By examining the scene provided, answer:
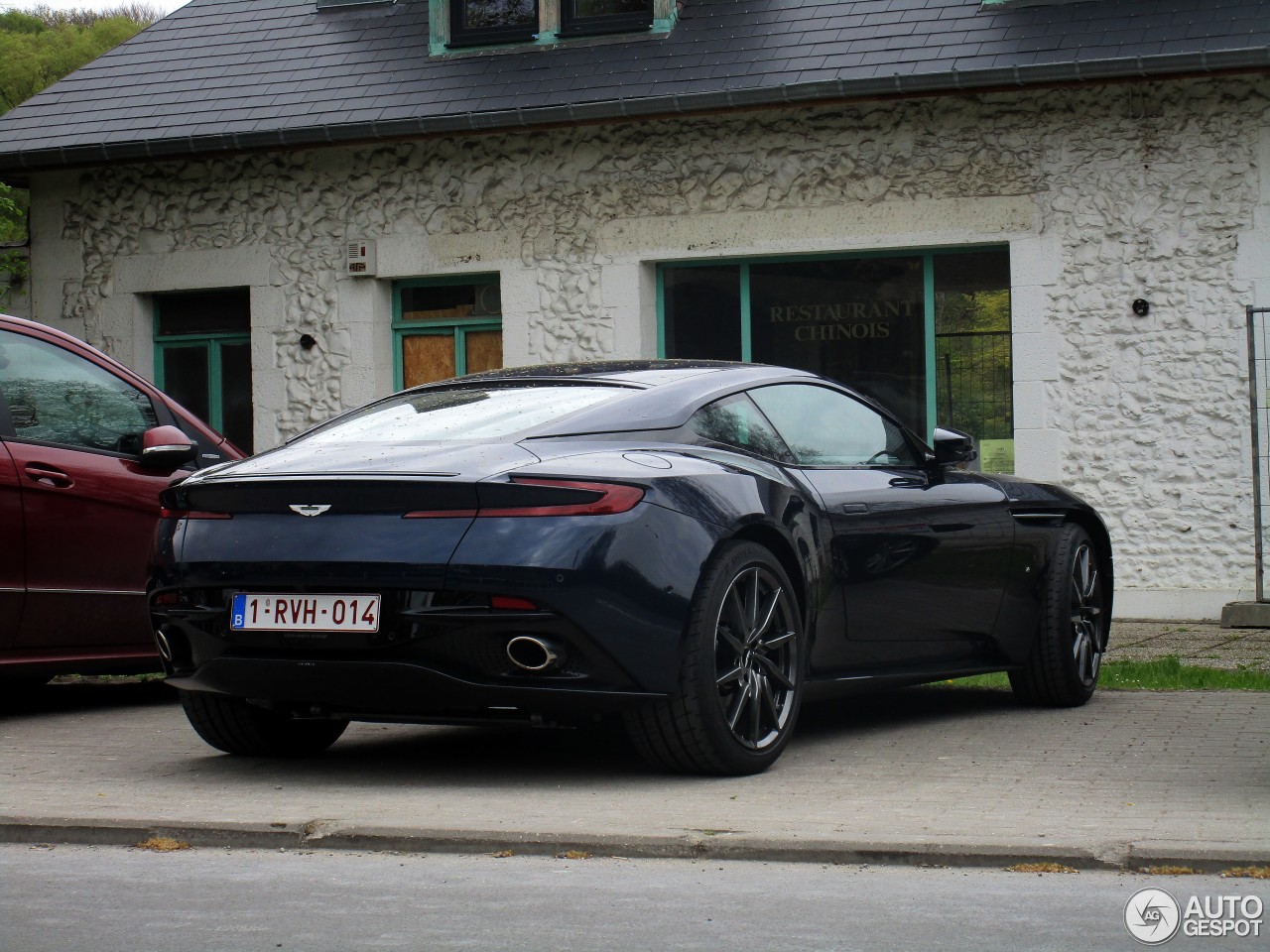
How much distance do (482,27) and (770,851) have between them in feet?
41.2

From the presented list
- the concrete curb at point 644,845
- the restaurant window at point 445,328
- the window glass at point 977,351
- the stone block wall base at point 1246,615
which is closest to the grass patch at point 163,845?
the concrete curb at point 644,845

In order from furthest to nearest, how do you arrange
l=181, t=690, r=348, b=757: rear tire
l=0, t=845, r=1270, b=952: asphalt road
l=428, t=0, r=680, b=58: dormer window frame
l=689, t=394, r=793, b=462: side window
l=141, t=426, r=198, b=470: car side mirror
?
1. l=428, t=0, r=680, b=58: dormer window frame
2. l=141, t=426, r=198, b=470: car side mirror
3. l=181, t=690, r=348, b=757: rear tire
4. l=689, t=394, r=793, b=462: side window
5. l=0, t=845, r=1270, b=952: asphalt road

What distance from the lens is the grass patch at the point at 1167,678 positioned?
8.77 meters

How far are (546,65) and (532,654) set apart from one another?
10722 millimetres

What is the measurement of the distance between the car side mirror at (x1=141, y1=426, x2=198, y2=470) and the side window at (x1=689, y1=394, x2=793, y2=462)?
2.79 metres

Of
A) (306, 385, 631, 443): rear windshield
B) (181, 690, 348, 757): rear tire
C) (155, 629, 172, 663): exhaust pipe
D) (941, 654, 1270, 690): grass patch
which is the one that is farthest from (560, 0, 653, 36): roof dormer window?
(155, 629, 172, 663): exhaust pipe

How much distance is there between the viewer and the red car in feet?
25.4

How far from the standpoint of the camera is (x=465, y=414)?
6.45 metres

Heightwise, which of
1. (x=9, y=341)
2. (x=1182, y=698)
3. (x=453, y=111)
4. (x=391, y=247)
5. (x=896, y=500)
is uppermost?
(x=453, y=111)

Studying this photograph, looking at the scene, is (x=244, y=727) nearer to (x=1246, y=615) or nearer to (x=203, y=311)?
(x=1246, y=615)

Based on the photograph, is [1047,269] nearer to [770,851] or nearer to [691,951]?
[770,851]

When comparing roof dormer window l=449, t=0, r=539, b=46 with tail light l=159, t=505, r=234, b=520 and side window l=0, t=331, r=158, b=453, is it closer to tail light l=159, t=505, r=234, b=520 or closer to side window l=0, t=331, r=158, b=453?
side window l=0, t=331, r=158, b=453

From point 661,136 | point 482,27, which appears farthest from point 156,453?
point 482,27

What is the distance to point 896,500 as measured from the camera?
23.0 feet
